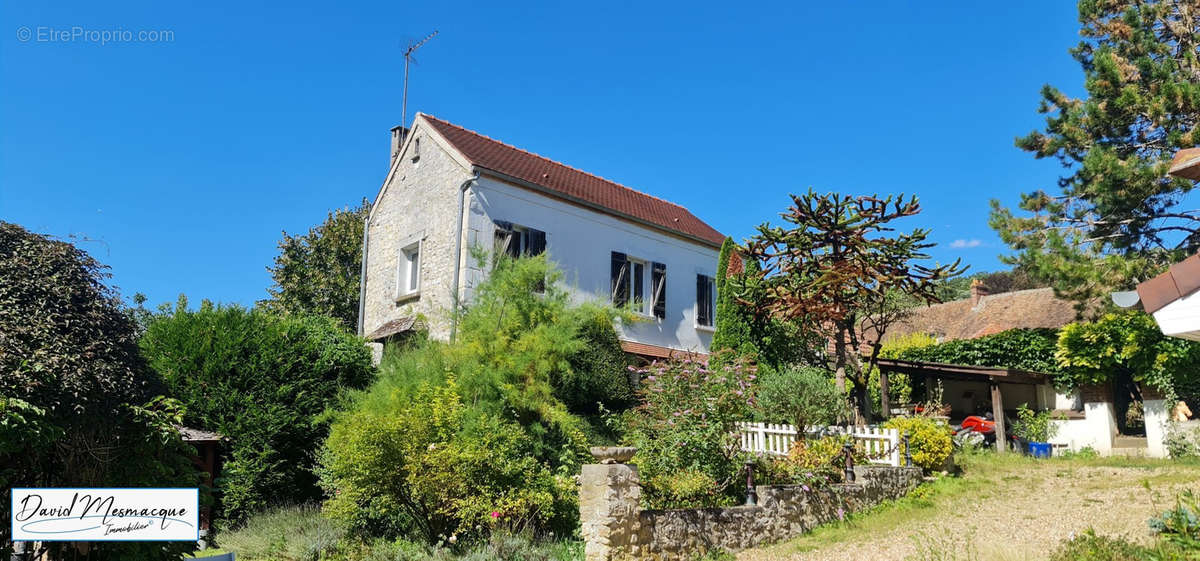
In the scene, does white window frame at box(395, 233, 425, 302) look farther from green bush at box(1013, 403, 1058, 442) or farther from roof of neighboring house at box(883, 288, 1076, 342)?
green bush at box(1013, 403, 1058, 442)

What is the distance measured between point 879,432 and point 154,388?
10.7 metres

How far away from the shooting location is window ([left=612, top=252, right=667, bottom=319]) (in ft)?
58.4

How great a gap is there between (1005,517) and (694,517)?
4.32 m

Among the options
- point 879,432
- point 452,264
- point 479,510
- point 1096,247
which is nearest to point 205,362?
point 452,264

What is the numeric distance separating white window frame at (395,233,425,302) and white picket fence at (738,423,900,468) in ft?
26.5

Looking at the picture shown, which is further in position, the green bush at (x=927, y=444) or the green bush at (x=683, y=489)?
the green bush at (x=927, y=444)

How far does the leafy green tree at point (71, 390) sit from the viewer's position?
4.97 m

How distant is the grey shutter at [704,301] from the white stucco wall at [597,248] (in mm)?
179

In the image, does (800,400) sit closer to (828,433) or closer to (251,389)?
(828,433)

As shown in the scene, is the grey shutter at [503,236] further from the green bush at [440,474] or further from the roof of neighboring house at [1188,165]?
the roof of neighboring house at [1188,165]

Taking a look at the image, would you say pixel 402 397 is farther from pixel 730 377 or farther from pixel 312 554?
pixel 730 377

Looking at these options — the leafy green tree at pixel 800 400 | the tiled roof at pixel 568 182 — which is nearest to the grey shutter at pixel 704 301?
the tiled roof at pixel 568 182

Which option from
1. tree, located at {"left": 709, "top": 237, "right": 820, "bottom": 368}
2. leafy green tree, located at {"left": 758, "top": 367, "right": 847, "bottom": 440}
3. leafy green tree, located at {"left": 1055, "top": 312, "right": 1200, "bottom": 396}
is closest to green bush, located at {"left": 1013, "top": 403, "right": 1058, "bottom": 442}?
leafy green tree, located at {"left": 1055, "top": 312, "right": 1200, "bottom": 396}

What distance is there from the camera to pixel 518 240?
630 inches
